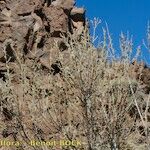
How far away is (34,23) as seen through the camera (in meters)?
25.2

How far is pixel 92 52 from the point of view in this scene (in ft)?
29.3

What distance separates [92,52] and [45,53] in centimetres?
1583

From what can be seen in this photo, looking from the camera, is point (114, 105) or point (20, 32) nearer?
point (114, 105)

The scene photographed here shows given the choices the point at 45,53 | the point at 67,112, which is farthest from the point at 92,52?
the point at 45,53

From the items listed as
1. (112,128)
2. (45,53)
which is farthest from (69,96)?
(45,53)

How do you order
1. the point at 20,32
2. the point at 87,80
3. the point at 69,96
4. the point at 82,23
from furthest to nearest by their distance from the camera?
the point at 82,23, the point at 20,32, the point at 69,96, the point at 87,80

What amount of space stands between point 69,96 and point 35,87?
2.41 ft

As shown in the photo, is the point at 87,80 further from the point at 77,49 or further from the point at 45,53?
the point at 45,53

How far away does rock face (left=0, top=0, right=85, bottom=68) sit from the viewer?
24375 mm

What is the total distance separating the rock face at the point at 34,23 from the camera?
24375 millimetres

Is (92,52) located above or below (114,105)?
above


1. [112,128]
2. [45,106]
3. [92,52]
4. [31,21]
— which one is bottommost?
[112,128]

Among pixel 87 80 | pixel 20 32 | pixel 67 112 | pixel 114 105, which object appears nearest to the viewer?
pixel 114 105

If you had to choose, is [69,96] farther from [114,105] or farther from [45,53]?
[45,53]
